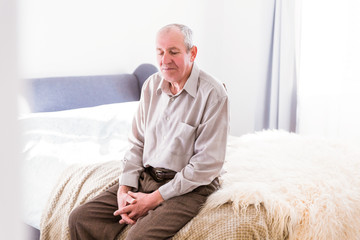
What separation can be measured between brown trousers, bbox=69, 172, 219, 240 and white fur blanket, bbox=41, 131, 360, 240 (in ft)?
0.14

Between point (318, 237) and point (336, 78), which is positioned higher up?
point (336, 78)

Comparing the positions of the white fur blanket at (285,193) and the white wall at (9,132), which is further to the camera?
the white fur blanket at (285,193)

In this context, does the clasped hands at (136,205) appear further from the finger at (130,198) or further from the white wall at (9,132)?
the white wall at (9,132)

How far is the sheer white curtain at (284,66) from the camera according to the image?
3707mm

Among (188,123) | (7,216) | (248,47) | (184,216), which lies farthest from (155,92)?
(248,47)

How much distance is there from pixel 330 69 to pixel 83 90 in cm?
224

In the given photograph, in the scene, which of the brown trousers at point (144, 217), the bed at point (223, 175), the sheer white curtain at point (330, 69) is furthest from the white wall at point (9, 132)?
the sheer white curtain at point (330, 69)

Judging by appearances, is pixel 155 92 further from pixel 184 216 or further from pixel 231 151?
pixel 231 151

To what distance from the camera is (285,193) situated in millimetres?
1627

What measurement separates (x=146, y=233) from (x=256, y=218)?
1.38 ft

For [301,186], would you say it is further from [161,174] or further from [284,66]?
[284,66]

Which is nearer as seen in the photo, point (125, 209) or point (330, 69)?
point (125, 209)

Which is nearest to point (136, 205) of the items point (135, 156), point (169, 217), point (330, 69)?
point (169, 217)

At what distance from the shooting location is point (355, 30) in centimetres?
329
